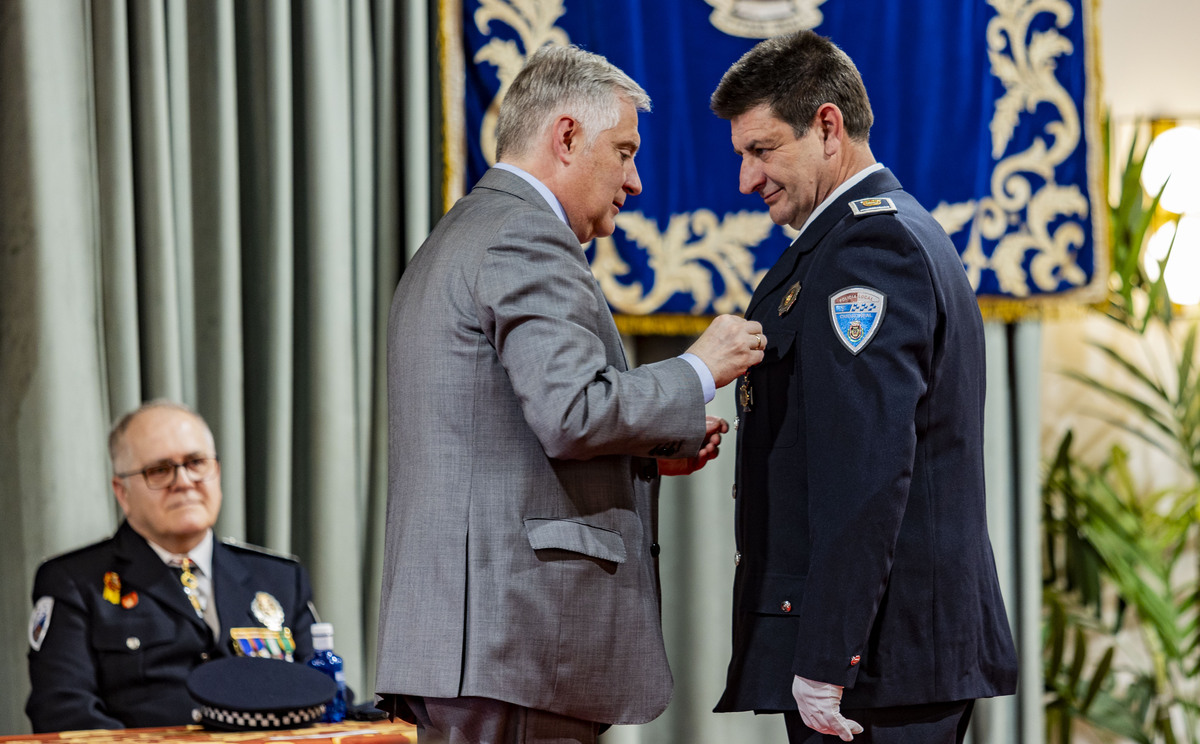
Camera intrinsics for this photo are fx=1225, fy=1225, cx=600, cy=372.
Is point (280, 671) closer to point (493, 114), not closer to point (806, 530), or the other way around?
point (806, 530)

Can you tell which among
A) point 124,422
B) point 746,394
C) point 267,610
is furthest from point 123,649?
point 746,394

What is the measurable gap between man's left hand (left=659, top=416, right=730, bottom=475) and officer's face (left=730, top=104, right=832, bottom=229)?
319mm

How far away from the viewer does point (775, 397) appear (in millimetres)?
1635

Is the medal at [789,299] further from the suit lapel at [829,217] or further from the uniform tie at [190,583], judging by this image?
the uniform tie at [190,583]

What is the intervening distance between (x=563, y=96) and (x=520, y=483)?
0.52 metres

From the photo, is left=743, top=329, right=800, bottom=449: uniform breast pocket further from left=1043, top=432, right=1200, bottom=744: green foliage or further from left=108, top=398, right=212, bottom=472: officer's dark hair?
left=1043, top=432, right=1200, bottom=744: green foliage

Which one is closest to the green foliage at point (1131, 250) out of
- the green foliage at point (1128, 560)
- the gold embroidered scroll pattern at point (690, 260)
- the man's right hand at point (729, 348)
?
the green foliage at point (1128, 560)

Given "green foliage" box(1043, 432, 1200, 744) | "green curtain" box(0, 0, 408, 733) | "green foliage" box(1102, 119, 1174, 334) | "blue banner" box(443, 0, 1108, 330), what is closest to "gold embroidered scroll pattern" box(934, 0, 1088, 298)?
"blue banner" box(443, 0, 1108, 330)

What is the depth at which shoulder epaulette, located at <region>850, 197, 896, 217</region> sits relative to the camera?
1.56m

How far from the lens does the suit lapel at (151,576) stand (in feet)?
7.84

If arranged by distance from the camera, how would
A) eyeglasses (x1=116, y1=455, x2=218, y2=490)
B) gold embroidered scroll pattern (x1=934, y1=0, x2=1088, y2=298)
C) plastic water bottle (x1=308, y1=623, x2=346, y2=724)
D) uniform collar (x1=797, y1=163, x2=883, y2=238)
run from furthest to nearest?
gold embroidered scroll pattern (x1=934, y1=0, x2=1088, y2=298) → eyeglasses (x1=116, y1=455, x2=218, y2=490) → plastic water bottle (x1=308, y1=623, x2=346, y2=724) → uniform collar (x1=797, y1=163, x2=883, y2=238)

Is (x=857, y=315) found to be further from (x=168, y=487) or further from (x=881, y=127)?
(x=881, y=127)

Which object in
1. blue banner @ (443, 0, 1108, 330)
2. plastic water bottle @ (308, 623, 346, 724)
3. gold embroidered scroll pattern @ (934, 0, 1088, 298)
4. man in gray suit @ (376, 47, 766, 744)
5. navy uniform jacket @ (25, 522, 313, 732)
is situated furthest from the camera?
gold embroidered scroll pattern @ (934, 0, 1088, 298)

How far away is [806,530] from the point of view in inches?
62.4
